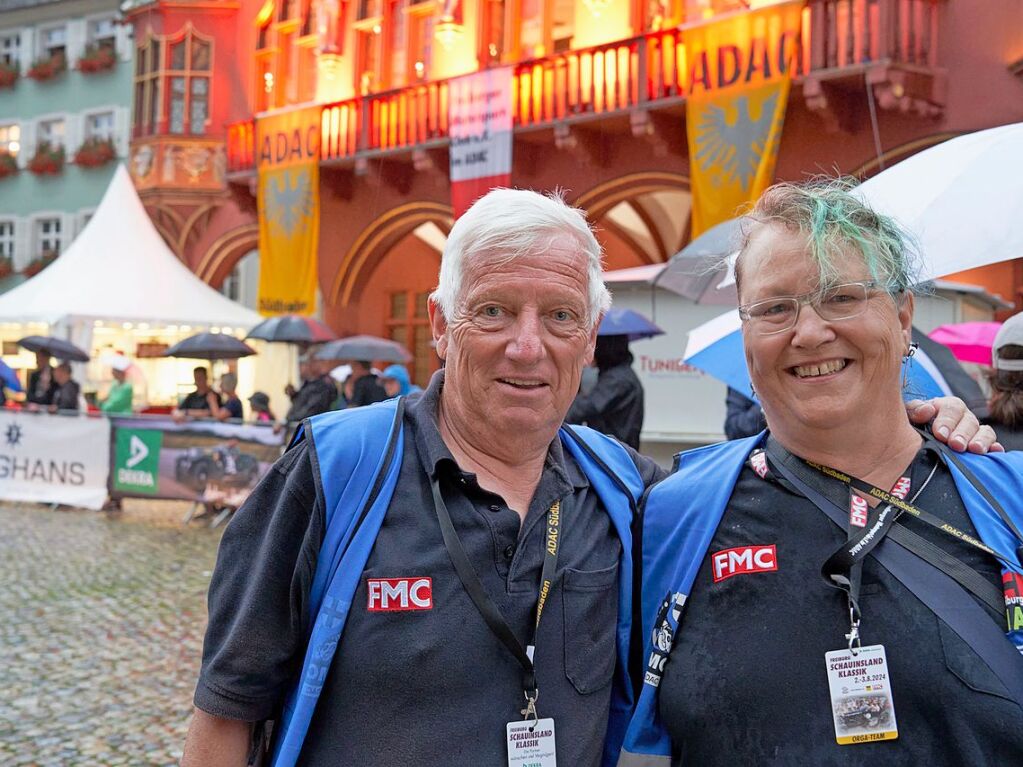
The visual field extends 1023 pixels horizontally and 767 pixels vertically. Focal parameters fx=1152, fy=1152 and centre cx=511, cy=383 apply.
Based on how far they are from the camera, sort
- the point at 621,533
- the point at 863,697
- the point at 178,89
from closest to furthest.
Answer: the point at 863,697 < the point at 621,533 < the point at 178,89

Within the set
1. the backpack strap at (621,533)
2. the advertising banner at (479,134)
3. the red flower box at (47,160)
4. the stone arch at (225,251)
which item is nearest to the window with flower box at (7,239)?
the red flower box at (47,160)

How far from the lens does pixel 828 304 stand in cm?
197

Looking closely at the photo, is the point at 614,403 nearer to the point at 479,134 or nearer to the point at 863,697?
the point at 863,697

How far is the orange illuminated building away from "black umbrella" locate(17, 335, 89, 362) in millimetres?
4934

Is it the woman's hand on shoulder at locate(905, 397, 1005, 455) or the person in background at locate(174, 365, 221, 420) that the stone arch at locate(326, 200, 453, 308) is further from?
the woman's hand on shoulder at locate(905, 397, 1005, 455)

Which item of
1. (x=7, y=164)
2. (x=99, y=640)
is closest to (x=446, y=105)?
(x=99, y=640)

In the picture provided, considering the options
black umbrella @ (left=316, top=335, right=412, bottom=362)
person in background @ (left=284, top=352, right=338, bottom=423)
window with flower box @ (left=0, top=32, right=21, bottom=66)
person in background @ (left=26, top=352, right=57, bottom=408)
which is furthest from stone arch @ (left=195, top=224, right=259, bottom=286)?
window with flower box @ (left=0, top=32, right=21, bottom=66)

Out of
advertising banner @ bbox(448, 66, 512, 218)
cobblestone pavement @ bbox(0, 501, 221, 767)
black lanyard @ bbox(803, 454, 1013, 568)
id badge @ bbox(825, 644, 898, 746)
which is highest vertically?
advertising banner @ bbox(448, 66, 512, 218)

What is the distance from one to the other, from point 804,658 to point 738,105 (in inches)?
440

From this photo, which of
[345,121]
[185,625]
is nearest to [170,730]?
[185,625]

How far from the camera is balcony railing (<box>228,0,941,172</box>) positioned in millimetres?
11594

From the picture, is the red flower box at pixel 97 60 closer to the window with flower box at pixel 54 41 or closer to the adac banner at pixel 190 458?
the window with flower box at pixel 54 41

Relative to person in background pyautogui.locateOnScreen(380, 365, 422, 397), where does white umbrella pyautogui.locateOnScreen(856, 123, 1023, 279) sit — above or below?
above

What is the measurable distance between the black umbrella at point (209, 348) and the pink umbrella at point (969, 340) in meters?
9.00
